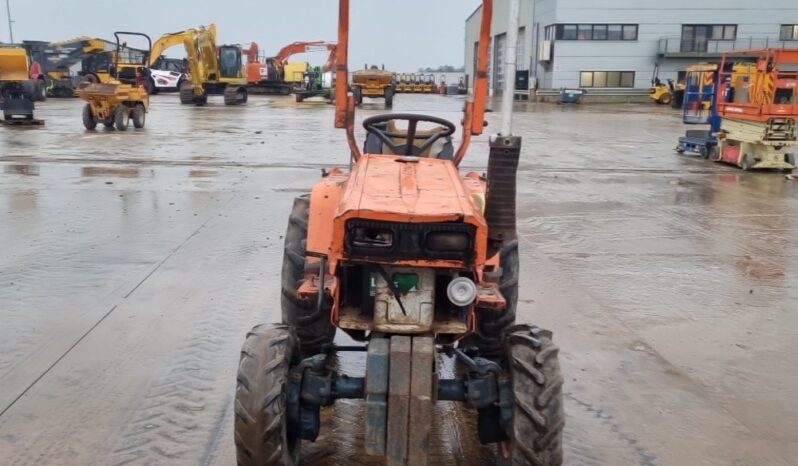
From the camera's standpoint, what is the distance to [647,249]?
819 cm

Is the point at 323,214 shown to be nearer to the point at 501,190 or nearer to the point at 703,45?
the point at 501,190

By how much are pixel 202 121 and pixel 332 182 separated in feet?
70.1

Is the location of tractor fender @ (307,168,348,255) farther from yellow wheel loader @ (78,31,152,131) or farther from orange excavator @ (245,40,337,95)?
orange excavator @ (245,40,337,95)

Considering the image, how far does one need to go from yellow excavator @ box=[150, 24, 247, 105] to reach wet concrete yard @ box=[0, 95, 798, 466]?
2040 centimetres

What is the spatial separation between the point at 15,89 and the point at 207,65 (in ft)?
46.2

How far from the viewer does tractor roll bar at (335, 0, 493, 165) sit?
A: 14.2 feet

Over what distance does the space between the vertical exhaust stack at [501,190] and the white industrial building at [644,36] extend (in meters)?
45.7

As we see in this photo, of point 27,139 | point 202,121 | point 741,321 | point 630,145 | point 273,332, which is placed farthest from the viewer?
point 202,121

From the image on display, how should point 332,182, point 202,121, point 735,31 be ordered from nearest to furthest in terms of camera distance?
point 332,182 → point 202,121 → point 735,31

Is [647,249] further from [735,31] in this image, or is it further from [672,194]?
[735,31]

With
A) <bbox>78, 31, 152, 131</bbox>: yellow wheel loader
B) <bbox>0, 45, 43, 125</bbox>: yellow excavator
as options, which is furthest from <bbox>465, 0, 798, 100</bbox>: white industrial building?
<bbox>0, 45, 43, 125</bbox>: yellow excavator

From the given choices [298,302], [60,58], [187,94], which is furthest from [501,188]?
[60,58]

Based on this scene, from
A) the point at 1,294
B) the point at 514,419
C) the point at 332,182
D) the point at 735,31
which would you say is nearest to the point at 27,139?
the point at 1,294

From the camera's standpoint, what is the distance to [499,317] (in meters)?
4.29
